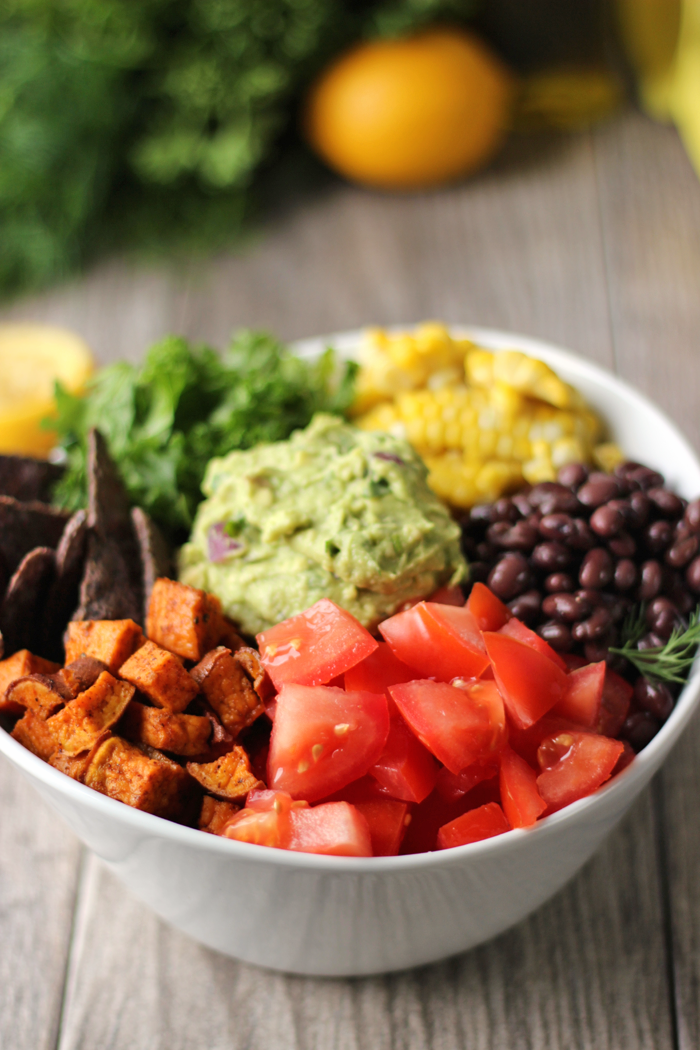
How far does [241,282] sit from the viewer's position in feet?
13.4

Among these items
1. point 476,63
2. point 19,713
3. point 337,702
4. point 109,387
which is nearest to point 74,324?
point 109,387

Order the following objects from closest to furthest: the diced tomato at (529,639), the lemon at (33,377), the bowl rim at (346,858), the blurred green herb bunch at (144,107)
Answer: the bowl rim at (346,858)
the diced tomato at (529,639)
the lemon at (33,377)
the blurred green herb bunch at (144,107)

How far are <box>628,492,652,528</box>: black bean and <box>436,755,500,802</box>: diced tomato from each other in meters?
0.69

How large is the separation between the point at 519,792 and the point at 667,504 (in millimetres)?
806

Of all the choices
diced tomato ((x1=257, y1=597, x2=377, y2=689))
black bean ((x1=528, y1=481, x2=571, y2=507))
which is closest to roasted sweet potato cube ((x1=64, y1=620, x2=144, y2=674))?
diced tomato ((x1=257, y1=597, x2=377, y2=689))

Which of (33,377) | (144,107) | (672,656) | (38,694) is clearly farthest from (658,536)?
(144,107)

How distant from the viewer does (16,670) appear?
1.77 m

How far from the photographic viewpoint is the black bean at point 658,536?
2.06 meters

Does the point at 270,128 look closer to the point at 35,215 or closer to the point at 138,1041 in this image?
the point at 35,215

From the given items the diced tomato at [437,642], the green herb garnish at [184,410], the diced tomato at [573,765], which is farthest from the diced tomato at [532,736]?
the green herb garnish at [184,410]

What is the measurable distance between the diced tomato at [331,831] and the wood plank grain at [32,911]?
2.57 feet

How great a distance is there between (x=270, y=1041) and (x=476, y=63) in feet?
12.6

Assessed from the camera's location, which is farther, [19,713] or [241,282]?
[241,282]

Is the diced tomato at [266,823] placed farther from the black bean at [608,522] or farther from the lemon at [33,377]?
the lemon at [33,377]
